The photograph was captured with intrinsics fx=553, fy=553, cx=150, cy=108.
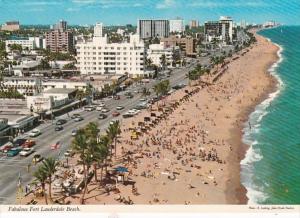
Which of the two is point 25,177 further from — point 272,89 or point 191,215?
point 272,89

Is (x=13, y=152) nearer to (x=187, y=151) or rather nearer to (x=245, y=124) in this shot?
(x=187, y=151)

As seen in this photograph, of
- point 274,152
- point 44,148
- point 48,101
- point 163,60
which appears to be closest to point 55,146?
point 44,148

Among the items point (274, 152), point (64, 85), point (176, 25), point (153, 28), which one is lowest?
point (274, 152)

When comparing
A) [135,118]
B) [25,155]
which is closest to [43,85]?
[135,118]

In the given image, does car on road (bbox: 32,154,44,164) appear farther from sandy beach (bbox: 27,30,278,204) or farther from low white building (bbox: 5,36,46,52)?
low white building (bbox: 5,36,46,52)

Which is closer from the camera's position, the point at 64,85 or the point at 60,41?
the point at 64,85

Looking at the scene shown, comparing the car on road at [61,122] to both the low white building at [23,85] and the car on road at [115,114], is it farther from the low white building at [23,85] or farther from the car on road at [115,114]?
the low white building at [23,85]
